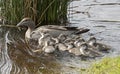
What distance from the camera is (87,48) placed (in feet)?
24.0

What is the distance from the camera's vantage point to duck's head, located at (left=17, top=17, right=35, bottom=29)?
28.1 feet

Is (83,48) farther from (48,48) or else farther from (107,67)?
(107,67)

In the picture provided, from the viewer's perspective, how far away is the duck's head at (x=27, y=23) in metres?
8.56

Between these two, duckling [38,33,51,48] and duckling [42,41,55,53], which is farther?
duckling [38,33,51,48]

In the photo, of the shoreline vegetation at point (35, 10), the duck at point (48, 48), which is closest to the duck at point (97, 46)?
the duck at point (48, 48)

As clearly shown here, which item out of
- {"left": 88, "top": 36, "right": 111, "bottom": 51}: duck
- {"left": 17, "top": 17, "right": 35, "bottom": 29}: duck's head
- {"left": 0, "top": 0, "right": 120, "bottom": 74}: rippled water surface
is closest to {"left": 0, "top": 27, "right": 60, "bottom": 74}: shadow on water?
{"left": 0, "top": 0, "right": 120, "bottom": 74}: rippled water surface

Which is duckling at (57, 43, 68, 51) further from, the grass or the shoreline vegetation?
the grass

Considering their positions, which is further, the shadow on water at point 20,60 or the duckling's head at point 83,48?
the duckling's head at point 83,48

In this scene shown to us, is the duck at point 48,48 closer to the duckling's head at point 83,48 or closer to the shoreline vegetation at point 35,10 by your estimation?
the duckling's head at point 83,48

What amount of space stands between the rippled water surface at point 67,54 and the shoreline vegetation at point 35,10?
334 millimetres

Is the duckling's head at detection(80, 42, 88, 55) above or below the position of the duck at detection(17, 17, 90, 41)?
below

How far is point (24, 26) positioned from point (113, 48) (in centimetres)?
227

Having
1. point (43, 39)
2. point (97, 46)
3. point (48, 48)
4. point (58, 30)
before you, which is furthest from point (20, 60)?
point (97, 46)

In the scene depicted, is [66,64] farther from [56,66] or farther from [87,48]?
[87,48]
